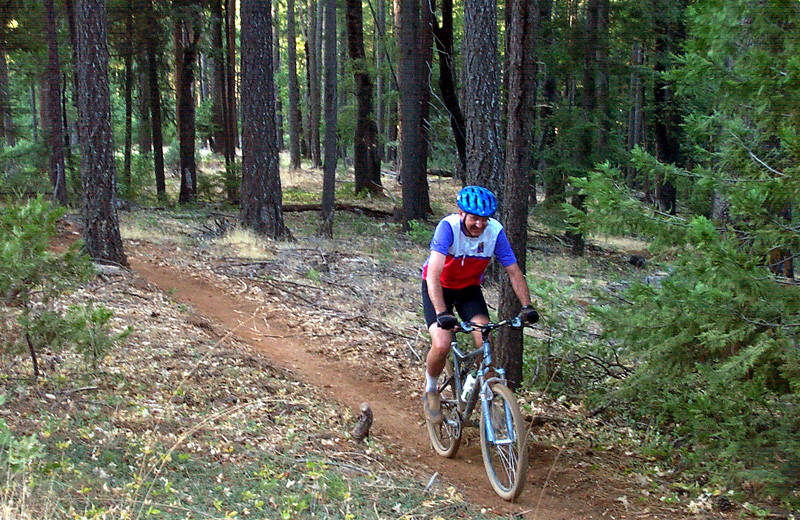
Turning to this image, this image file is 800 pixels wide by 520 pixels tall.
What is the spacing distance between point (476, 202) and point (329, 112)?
11843 millimetres

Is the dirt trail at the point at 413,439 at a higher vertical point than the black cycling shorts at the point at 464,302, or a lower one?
lower

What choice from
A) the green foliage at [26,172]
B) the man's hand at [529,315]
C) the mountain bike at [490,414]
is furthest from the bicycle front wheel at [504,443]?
the green foliage at [26,172]

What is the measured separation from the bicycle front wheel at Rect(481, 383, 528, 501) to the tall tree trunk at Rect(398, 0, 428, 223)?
13336 millimetres

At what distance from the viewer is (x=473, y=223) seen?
567cm

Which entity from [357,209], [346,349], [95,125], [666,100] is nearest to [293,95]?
[357,209]

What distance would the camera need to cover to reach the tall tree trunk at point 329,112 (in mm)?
16453

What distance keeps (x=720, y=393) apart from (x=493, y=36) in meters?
7.44

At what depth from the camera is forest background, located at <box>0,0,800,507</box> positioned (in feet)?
16.2

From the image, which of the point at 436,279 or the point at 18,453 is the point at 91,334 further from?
the point at 436,279

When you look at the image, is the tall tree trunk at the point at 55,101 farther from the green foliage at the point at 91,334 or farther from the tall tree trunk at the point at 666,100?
the tall tree trunk at the point at 666,100

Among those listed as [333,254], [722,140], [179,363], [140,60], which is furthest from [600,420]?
[140,60]

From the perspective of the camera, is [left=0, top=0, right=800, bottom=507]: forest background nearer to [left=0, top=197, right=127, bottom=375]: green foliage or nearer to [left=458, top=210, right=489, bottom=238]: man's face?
[left=458, top=210, right=489, bottom=238]: man's face

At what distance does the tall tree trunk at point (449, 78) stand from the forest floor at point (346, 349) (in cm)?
382

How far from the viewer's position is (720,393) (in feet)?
17.4
